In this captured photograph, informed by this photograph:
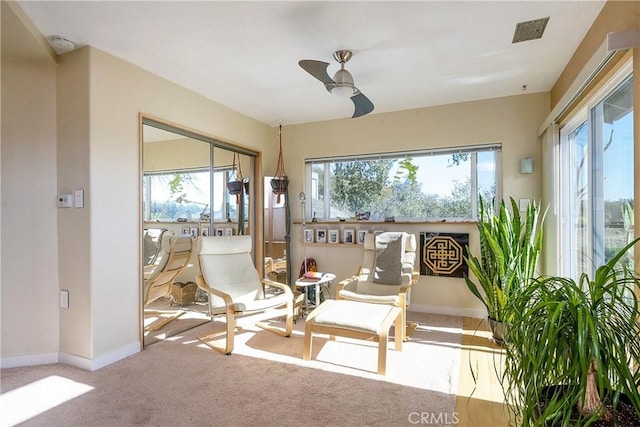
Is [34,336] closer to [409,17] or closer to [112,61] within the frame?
[112,61]

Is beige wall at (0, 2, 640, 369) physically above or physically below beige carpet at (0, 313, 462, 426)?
above

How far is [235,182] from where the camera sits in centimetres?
426

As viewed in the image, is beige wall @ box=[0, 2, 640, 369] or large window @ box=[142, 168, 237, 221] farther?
large window @ box=[142, 168, 237, 221]

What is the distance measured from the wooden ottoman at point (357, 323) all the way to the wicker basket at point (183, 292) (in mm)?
1780

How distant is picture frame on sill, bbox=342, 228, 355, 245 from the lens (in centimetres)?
437

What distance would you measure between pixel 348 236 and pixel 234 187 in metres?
1.63

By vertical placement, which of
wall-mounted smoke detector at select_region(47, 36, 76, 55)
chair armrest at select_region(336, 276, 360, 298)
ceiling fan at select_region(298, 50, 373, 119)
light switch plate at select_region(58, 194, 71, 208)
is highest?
wall-mounted smoke detector at select_region(47, 36, 76, 55)

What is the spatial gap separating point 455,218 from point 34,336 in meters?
4.30

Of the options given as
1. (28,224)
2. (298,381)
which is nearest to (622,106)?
(298,381)

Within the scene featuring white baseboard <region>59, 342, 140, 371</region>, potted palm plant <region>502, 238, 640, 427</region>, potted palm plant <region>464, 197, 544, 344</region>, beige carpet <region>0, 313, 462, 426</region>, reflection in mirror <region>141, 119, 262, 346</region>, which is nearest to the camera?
potted palm plant <region>502, 238, 640, 427</region>

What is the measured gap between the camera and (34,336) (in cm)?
268

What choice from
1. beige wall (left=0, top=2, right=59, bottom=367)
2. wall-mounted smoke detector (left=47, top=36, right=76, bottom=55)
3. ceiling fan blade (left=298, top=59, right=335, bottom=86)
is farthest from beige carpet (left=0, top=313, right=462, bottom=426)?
wall-mounted smoke detector (left=47, top=36, right=76, bottom=55)

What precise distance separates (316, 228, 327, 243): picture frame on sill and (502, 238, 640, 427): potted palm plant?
3.36 m

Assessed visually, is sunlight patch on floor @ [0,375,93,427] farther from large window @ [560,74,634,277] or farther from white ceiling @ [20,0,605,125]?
large window @ [560,74,634,277]
